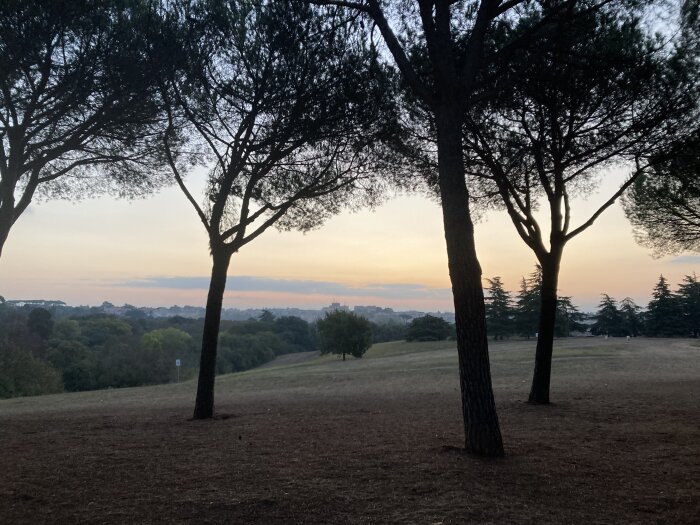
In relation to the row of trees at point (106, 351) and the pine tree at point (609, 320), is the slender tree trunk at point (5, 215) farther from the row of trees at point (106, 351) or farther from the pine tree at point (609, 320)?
the pine tree at point (609, 320)

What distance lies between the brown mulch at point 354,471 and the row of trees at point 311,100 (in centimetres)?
262

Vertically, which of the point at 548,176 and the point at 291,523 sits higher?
the point at 548,176

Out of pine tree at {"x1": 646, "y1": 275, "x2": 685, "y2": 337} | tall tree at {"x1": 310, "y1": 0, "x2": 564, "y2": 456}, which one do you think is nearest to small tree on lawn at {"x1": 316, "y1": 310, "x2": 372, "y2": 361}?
pine tree at {"x1": 646, "y1": 275, "x2": 685, "y2": 337}

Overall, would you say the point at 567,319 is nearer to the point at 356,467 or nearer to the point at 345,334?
the point at 345,334

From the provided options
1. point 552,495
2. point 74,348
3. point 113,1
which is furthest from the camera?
point 74,348

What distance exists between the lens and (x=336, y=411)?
10.8 m

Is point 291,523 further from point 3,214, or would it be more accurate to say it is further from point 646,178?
point 646,178

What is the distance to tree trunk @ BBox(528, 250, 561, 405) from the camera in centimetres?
1059

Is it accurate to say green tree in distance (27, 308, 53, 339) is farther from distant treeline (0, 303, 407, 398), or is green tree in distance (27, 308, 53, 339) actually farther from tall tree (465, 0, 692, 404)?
tall tree (465, 0, 692, 404)

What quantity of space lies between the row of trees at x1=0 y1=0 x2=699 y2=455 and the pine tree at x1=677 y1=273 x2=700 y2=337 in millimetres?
48994

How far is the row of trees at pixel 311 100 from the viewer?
905 centimetres

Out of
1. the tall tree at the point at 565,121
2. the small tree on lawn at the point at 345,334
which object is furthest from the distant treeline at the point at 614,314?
the tall tree at the point at 565,121

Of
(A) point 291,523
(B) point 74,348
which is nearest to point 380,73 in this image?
(A) point 291,523

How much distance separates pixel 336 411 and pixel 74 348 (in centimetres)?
4191
